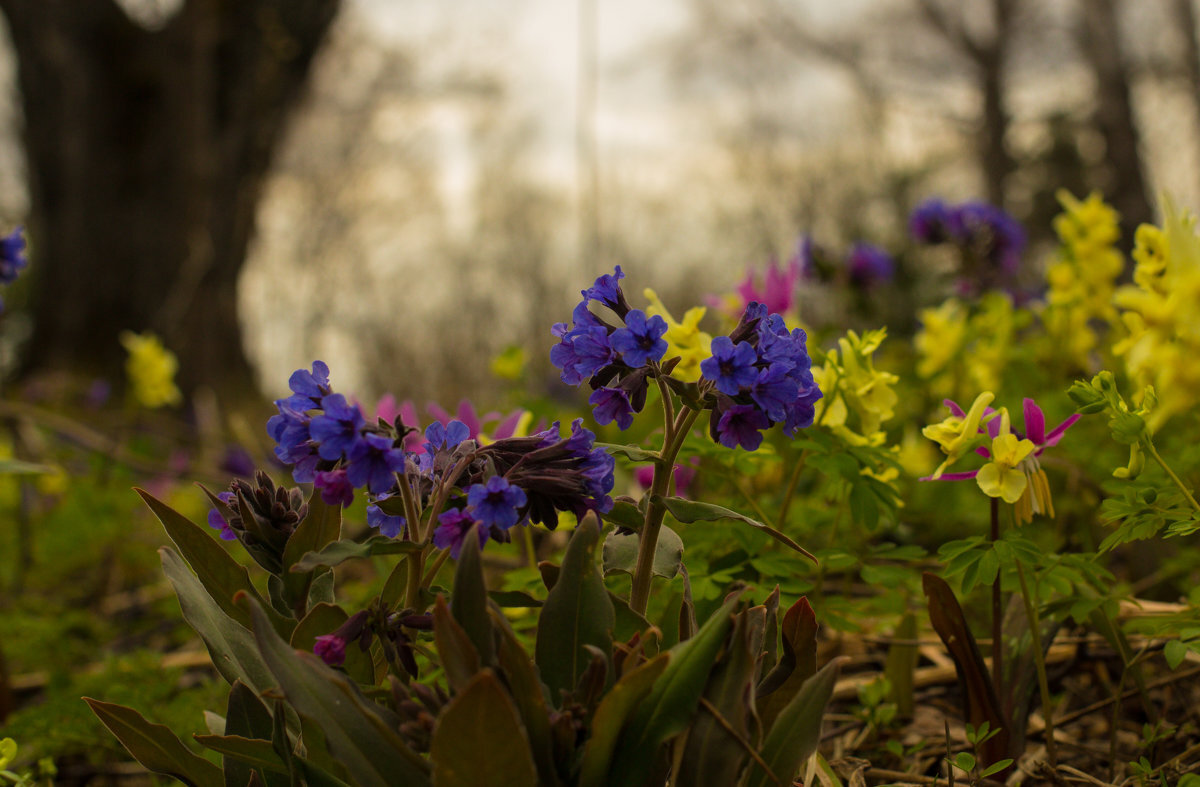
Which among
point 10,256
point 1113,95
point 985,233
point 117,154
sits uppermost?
point 117,154

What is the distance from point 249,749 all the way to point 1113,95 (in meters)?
9.68

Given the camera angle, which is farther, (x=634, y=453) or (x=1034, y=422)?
(x=1034, y=422)

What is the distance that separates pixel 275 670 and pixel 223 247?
303 inches

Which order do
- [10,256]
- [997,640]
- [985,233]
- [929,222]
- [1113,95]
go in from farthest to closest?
1. [1113,95]
2. [929,222]
3. [985,233]
4. [10,256]
5. [997,640]

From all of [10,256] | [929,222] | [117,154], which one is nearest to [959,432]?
[10,256]

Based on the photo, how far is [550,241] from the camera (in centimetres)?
1512

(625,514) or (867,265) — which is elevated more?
(867,265)

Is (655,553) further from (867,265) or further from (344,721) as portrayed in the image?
(867,265)

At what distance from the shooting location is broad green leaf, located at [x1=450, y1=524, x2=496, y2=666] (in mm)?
769

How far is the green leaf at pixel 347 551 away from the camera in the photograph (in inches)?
29.7

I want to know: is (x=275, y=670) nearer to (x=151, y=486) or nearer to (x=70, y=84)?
(x=151, y=486)

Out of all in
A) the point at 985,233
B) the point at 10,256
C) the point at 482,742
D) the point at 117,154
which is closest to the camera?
the point at 482,742

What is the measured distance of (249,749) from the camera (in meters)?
0.85

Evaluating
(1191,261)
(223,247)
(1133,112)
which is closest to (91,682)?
(1191,261)
